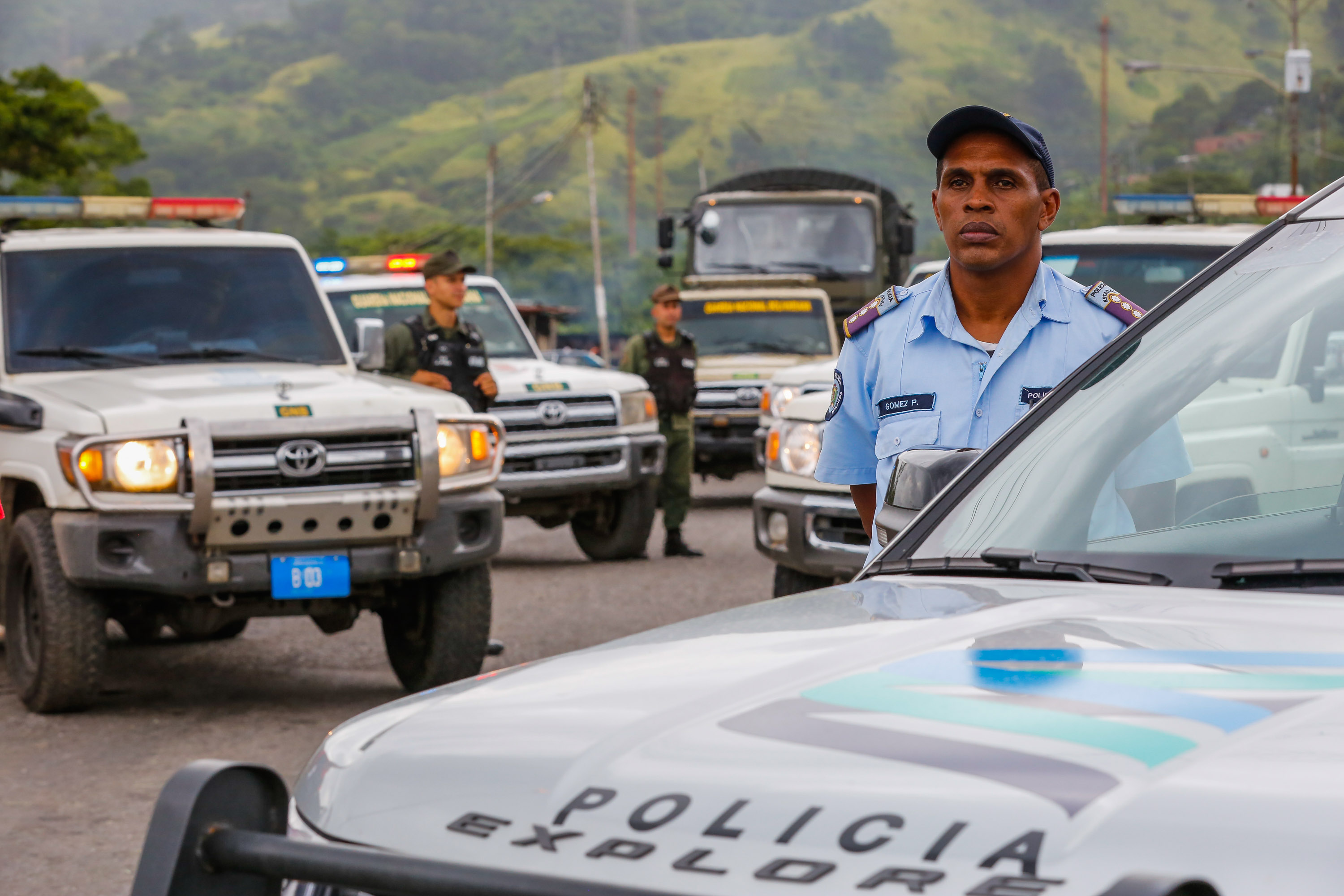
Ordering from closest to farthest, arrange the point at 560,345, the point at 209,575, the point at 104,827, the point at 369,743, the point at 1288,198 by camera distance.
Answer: the point at 369,743 < the point at 104,827 < the point at 209,575 < the point at 1288,198 < the point at 560,345

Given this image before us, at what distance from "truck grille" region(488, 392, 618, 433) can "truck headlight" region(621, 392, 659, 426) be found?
0.33ft

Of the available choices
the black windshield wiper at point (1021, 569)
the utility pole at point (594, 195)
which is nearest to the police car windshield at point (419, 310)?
the black windshield wiper at point (1021, 569)

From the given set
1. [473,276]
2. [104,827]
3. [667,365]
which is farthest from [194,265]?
[667,365]

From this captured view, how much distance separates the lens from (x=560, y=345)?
323ft

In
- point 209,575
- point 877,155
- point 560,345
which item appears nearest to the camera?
point 209,575

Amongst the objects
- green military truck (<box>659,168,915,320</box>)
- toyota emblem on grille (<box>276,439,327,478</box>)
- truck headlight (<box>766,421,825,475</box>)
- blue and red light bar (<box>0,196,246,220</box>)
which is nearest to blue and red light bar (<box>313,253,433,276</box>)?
blue and red light bar (<box>0,196,246,220</box>)

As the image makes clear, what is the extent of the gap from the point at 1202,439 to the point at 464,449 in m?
5.27

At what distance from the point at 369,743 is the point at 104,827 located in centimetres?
408

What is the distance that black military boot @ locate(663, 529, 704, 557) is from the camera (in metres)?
13.7

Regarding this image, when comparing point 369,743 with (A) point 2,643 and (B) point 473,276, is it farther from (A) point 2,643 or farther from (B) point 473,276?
(B) point 473,276

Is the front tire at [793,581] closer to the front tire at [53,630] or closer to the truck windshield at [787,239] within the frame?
the front tire at [53,630]

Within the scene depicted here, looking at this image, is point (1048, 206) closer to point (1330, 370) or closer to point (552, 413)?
point (1330, 370)

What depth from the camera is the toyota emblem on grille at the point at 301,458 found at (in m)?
7.30

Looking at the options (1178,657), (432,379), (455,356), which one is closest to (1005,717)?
(1178,657)
